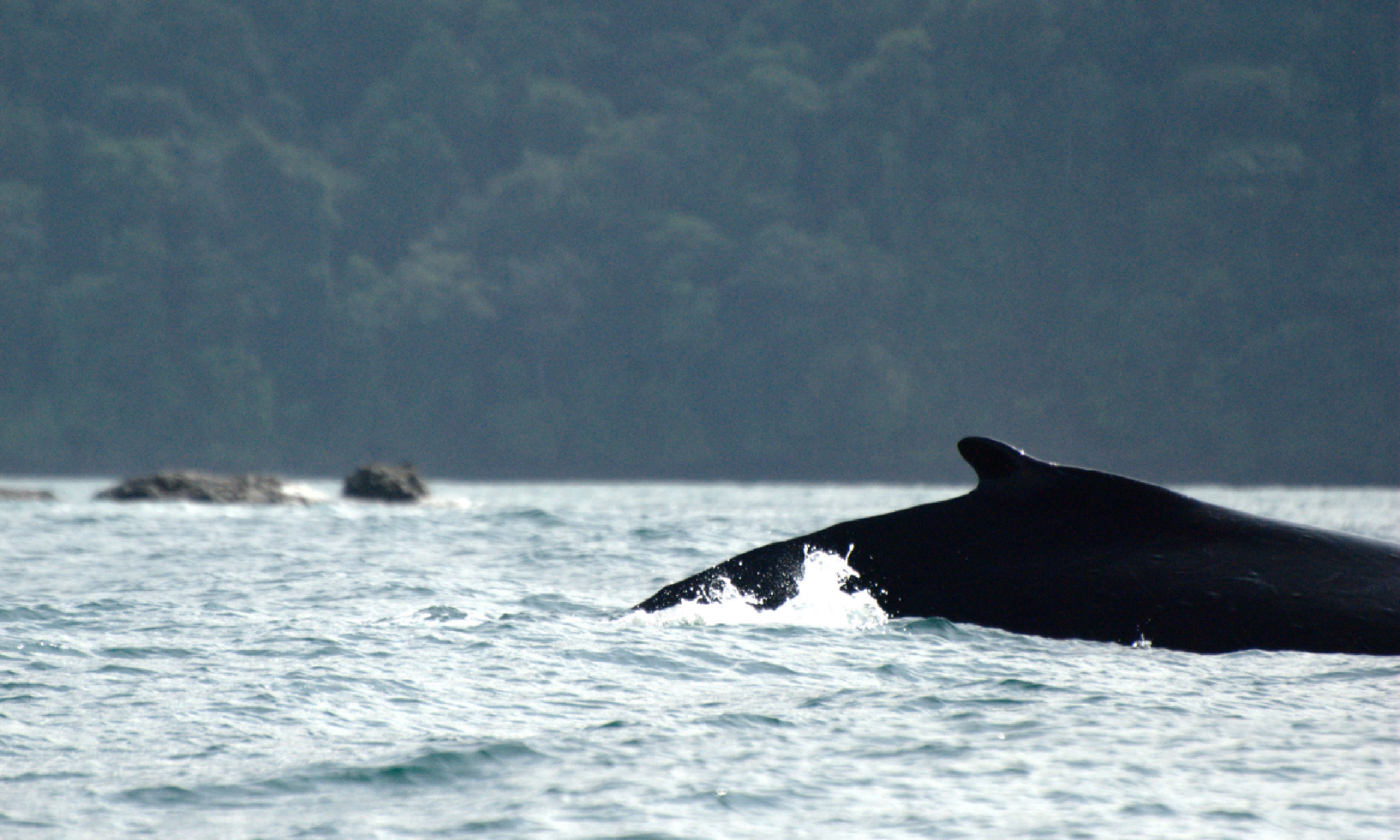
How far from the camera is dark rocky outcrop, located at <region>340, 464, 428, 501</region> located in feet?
123

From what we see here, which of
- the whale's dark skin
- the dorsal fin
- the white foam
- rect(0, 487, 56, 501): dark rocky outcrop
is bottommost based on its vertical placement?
rect(0, 487, 56, 501): dark rocky outcrop

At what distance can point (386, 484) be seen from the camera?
37.8m

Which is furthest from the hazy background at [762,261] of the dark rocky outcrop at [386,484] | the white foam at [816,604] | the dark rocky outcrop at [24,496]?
the white foam at [816,604]

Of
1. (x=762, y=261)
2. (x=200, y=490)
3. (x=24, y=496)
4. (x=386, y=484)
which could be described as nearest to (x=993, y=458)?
(x=200, y=490)

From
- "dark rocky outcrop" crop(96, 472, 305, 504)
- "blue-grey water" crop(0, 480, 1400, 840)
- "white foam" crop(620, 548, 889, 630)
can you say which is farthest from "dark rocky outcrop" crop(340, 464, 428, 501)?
"white foam" crop(620, 548, 889, 630)

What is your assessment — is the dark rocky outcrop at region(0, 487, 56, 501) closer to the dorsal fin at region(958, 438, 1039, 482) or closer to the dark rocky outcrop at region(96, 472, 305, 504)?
the dark rocky outcrop at region(96, 472, 305, 504)

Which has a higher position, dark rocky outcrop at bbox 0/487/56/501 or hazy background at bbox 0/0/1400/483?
hazy background at bbox 0/0/1400/483

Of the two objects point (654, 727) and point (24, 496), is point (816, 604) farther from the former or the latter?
point (24, 496)

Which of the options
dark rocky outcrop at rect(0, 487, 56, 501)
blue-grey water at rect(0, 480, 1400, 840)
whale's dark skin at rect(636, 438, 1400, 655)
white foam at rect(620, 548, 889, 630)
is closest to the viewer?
blue-grey water at rect(0, 480, 1400, 840)

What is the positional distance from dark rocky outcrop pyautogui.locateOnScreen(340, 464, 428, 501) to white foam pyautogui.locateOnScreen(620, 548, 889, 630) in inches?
1096

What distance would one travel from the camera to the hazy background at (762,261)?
2891 inches

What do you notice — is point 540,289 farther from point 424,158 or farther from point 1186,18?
point 1186,18

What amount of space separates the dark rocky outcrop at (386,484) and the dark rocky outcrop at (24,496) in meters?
6.84

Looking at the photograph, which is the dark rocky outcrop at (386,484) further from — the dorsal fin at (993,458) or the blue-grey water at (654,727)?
the dorsal fin at (993,458)
